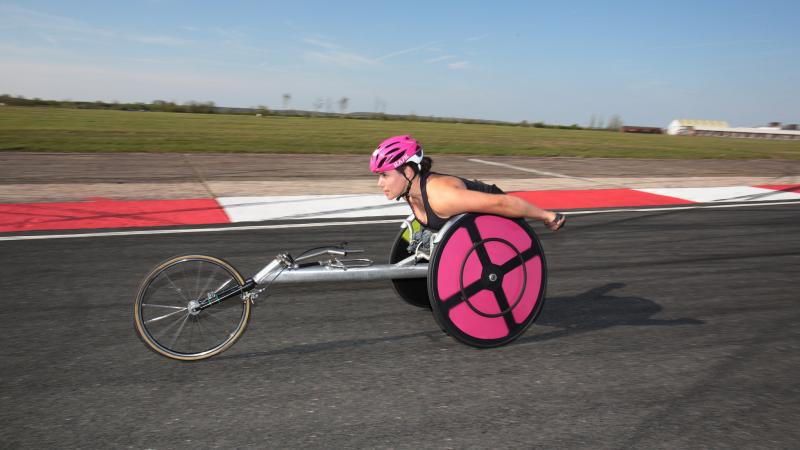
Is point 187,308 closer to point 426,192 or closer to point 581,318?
point 426,192

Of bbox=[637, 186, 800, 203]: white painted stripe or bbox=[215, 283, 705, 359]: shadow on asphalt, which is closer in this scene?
bbox=[215, 283, 705, 359]: shadow on asphalt

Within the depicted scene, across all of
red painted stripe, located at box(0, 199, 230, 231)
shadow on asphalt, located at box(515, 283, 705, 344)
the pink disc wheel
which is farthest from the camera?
red painted stripe, located at box(0, 199, 230, 231)

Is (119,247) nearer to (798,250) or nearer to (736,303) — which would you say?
(736,303)

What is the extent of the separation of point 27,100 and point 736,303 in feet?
189

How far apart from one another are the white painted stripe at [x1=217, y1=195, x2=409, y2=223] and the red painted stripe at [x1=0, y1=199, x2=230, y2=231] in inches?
12.6

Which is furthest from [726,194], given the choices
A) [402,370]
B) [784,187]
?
[402,370]

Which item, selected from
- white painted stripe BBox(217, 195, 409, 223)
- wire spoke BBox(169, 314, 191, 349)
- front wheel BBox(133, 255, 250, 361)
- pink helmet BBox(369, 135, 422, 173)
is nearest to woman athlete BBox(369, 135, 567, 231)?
pink helmet BBox(369, 135, 422, 173)

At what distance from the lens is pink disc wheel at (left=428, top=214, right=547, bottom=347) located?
4.05 meters

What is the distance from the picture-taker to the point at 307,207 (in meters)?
10.1

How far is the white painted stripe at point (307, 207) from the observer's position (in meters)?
9.30

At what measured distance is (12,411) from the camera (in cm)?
333

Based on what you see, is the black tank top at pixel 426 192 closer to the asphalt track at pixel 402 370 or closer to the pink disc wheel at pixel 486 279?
the pink disc wheel at pixel 486 279

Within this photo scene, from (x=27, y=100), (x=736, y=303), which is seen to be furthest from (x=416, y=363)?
(x=27, y=100)

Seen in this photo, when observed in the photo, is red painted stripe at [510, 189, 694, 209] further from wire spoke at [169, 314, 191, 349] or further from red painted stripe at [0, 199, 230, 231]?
wire spoke at [169, 314, 191, 349]
